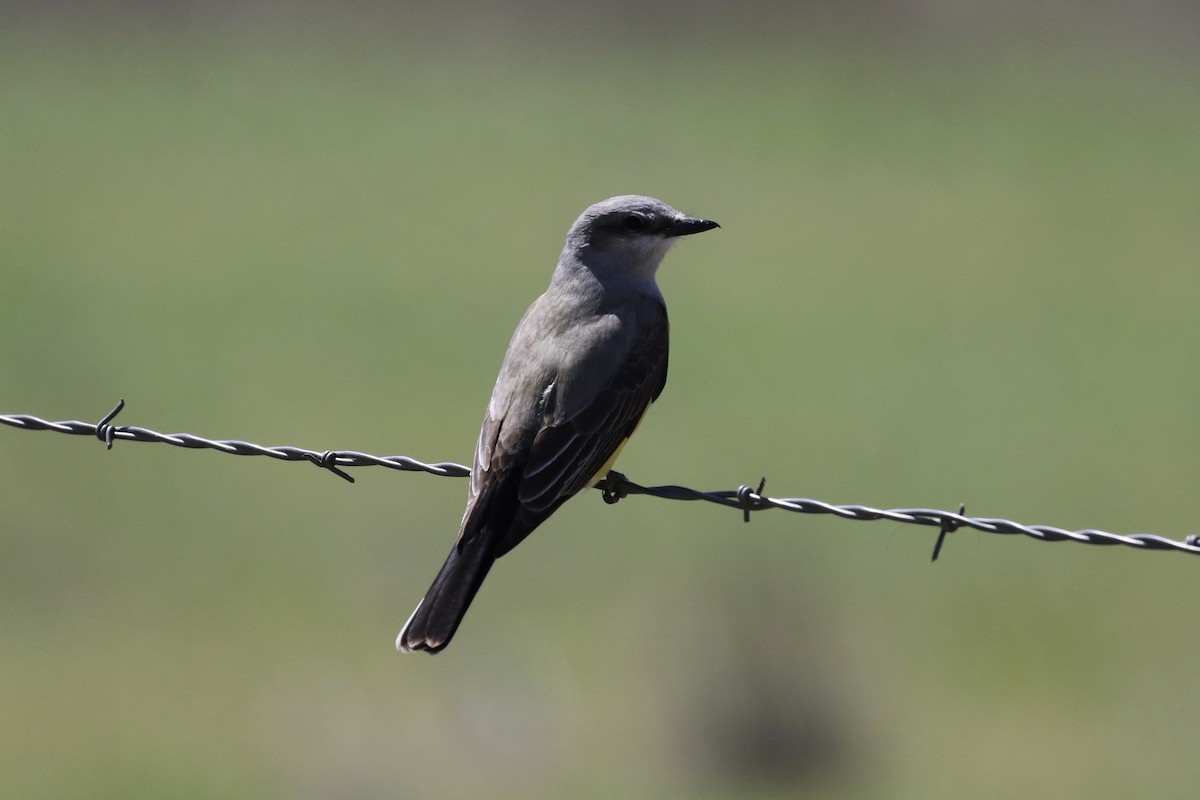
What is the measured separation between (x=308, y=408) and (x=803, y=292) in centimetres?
991

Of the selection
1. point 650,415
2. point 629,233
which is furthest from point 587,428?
point 650,415

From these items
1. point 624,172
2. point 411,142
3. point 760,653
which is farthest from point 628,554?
point 411,142

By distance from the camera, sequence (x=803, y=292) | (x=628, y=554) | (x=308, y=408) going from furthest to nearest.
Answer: (x=803, y=292) → (x=308, y=408) → (x=628, y=554)

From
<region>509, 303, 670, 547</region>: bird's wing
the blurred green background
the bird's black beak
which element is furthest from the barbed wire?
the blurred green background

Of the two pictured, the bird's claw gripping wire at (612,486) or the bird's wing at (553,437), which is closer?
the bird's wing at (553,437)

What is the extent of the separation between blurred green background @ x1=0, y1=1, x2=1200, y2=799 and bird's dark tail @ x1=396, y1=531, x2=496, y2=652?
4.95 metres

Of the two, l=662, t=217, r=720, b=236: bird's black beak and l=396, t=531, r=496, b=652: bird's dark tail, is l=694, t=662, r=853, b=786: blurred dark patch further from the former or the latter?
l=396, t=531, r=496, b=652: bird's dark tail

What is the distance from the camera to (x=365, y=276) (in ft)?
86.7

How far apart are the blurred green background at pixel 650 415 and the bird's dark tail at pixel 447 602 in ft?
16.2

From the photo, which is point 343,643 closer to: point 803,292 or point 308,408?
point 308,408

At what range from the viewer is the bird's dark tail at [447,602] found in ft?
18.2

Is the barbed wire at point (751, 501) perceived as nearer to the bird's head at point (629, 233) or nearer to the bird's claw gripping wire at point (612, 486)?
the bird's claw gripping wire at point (612, 486)

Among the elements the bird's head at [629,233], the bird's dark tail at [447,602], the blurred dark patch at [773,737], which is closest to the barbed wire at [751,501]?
the bird's dark tail at [447,602]

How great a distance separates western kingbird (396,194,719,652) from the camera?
228 inches
